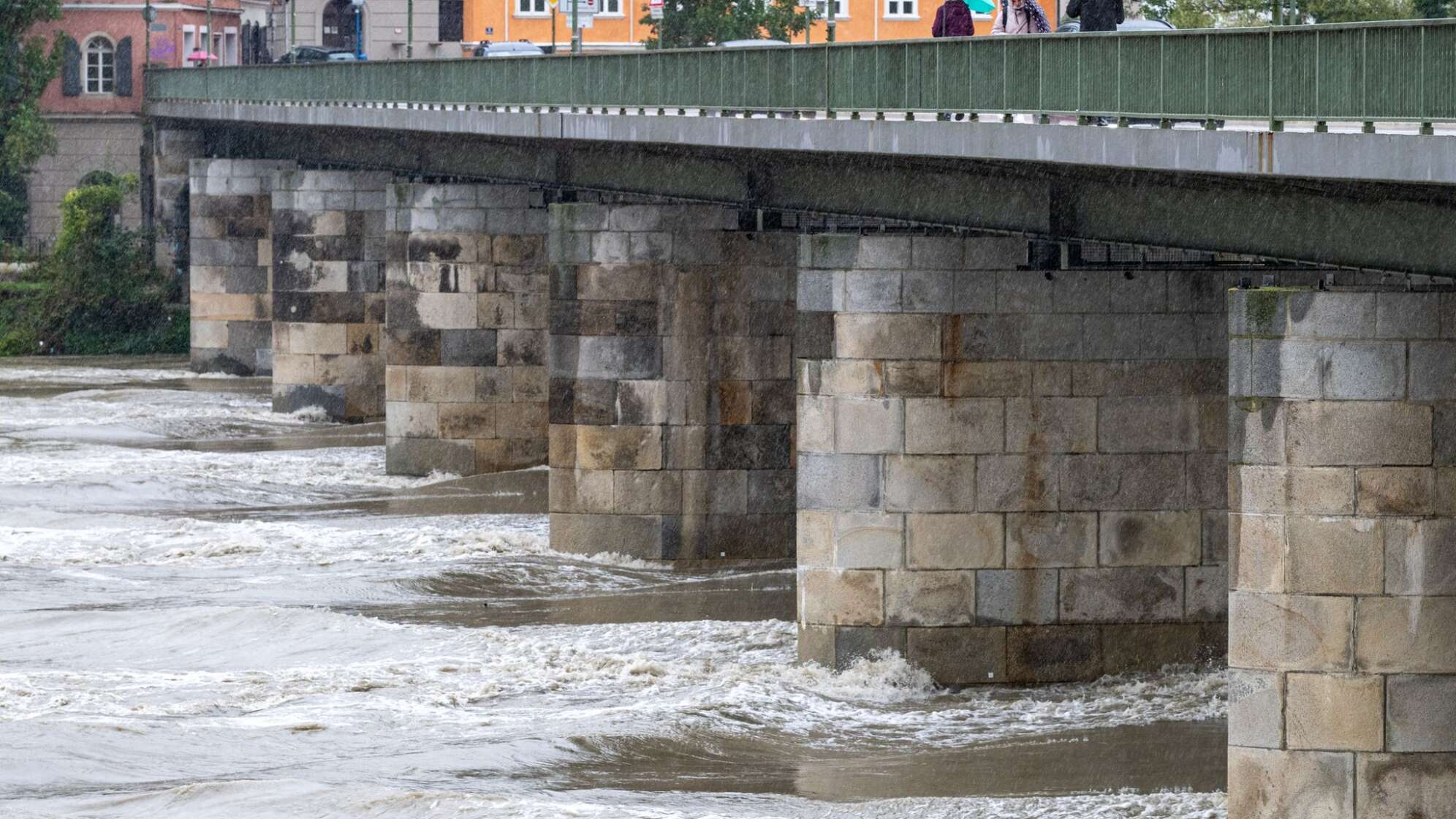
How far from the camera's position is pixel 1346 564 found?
19.7 metres

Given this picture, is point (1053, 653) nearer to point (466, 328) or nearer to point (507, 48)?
point (466, 328)

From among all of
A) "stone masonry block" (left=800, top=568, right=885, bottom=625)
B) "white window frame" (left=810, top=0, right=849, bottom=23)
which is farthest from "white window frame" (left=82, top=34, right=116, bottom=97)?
"stone masonry block" (left=800, top=568, right=885, bottom=625)

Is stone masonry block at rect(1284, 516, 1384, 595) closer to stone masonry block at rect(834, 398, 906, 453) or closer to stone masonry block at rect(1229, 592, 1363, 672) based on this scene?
stone masonry block at rect(1229, 592, 1363, 672)

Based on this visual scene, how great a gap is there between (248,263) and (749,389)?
37.7m

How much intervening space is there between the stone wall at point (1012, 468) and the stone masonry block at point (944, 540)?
0.8 inches

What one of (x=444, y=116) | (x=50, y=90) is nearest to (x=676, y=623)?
(x=444, y=116)

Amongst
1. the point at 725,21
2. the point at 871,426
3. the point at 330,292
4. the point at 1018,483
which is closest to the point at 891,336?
the point at 871,426

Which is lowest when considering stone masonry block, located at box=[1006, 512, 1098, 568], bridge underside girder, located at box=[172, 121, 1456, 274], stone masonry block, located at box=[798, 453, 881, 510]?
stone masonry block, located at box=[1006, 512, 1098, 568]

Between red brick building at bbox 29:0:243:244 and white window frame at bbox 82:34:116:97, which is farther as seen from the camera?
white window frame at bbox 82:34:116:97

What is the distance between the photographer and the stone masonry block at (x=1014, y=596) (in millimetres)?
27672

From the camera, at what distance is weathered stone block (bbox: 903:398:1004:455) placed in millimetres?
27703

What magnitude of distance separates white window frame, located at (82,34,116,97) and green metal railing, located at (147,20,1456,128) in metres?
62.3

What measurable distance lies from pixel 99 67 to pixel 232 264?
111ft

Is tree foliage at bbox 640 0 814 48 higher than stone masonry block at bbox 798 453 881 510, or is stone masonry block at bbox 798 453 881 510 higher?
tree foliage at bbox 640 0 814 48
